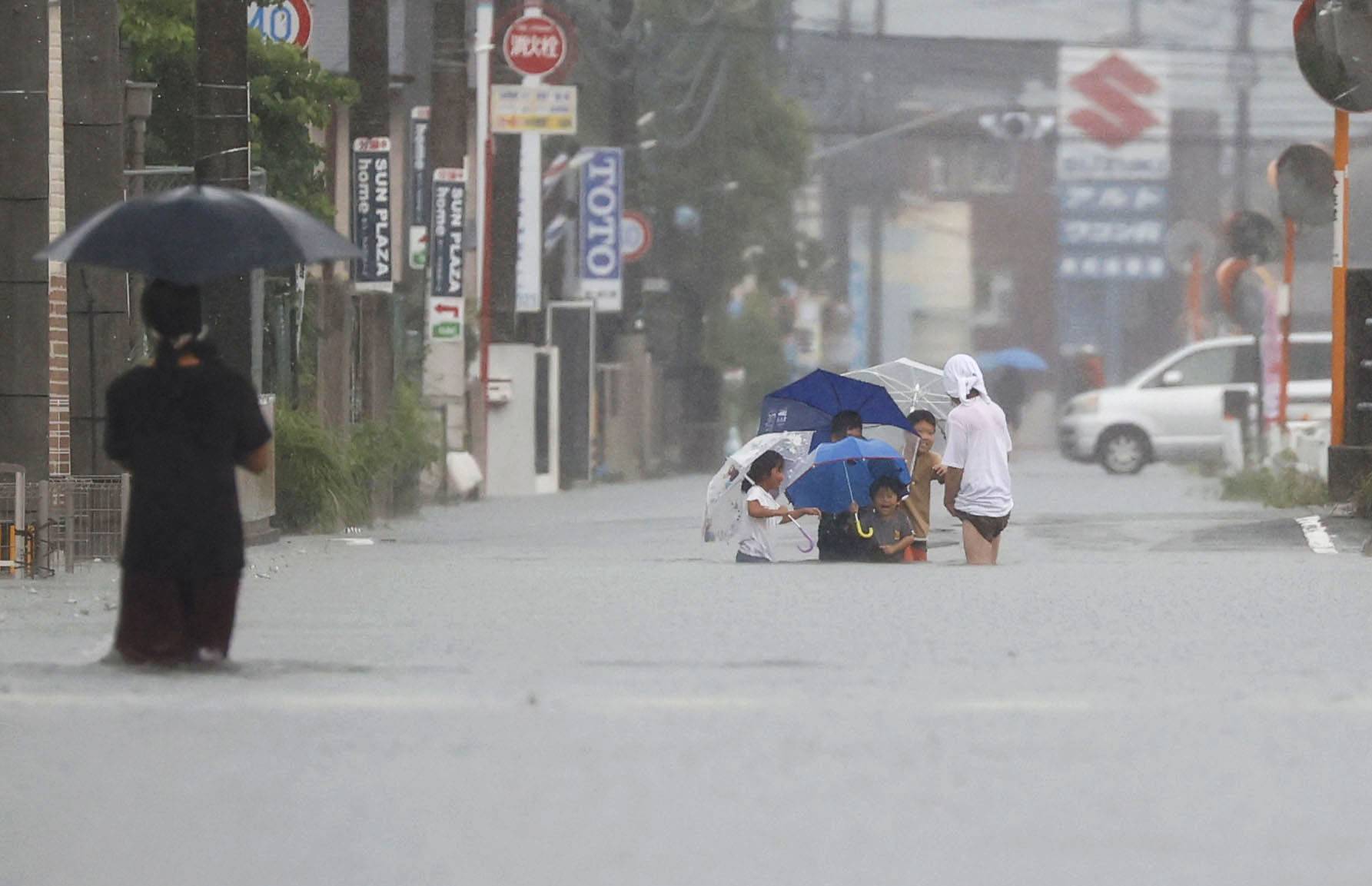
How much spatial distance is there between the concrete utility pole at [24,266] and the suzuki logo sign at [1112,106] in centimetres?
7711

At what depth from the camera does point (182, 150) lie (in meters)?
26.0

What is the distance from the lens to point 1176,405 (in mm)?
46875

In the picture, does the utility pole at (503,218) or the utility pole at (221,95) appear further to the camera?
the utility pole at (503,218)

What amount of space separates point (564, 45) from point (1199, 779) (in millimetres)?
31646

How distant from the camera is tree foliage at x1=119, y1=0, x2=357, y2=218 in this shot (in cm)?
2548

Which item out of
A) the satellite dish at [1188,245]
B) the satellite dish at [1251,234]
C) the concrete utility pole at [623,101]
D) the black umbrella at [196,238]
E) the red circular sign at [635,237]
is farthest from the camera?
the satellite dish at [1188,245]

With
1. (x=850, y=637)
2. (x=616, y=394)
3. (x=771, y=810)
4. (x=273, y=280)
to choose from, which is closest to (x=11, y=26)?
(x=273, y=280)

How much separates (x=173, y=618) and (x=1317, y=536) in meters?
12.4

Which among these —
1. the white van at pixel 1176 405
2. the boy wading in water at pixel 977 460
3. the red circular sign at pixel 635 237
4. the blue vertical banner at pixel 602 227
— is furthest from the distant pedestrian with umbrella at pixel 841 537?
the red circular sign at pixel 635 237

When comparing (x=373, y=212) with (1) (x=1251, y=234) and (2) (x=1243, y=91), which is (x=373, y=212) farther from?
(2) (x=1243, y=91)

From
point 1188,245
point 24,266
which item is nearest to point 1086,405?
point 1188,245

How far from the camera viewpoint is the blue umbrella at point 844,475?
18500 mm

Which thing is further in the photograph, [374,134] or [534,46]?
[534,46]

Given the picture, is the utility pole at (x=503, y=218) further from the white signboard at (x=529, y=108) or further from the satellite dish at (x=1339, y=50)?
the satellite dish at (x=1339, y=50)
